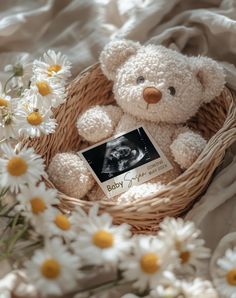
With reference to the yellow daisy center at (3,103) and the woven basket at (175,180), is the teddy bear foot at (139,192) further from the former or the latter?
the yellow daisy center at (3,103)

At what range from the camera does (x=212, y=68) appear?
42.1 inches

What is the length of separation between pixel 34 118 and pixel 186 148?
28 centimetres

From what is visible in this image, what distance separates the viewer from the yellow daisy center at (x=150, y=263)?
68cm

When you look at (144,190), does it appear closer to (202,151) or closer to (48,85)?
(202,151)

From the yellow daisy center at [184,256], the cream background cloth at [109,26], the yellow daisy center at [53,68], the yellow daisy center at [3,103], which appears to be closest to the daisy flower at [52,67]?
the yellow daisy center at [53,68]

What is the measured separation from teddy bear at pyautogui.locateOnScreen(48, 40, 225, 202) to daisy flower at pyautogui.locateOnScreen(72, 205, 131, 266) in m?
0.29

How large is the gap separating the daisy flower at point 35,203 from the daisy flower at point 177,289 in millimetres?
174

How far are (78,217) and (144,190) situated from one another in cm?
30

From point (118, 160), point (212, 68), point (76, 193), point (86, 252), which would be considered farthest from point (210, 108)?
point (86, 252)

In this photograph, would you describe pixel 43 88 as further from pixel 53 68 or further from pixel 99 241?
pixel 99 241

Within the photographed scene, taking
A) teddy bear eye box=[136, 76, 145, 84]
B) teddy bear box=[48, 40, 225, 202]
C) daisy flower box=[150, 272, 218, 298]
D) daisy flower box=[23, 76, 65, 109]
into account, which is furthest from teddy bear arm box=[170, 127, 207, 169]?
daisy flower box=[150, 272, 218, 298]

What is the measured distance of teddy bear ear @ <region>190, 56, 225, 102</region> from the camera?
1066 millimetres

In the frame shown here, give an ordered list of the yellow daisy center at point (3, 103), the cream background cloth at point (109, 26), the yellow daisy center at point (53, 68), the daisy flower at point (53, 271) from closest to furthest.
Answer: the daisy flower at point (53, 271) → the yellow daisy center at point (3, 103) → the yellow daisy center at point (53, 68) → the cream background cloth at point (109, 26)

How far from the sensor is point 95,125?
1089mm
